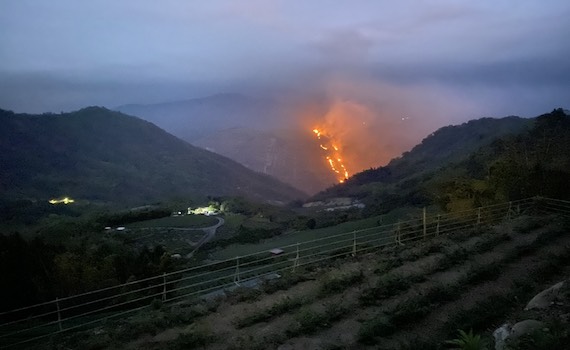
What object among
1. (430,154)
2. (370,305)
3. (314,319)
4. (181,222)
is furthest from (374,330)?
(430,154)

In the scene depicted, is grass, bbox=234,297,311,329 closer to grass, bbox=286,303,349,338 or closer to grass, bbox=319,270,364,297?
grass, bbox=286,303,349,338

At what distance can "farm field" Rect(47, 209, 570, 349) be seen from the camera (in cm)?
983

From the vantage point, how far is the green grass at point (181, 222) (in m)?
87.3

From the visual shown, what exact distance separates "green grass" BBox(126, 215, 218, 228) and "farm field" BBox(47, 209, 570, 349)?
74706 millimetres

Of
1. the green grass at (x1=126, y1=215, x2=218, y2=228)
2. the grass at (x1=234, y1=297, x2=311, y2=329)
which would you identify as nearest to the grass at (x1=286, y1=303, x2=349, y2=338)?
the grass at (x1=234, y1=297, x2=311, y2=329)

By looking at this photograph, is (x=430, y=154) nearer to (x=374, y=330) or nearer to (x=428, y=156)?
(x=428, y=156)

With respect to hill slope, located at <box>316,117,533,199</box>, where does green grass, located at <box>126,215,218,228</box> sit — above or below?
below

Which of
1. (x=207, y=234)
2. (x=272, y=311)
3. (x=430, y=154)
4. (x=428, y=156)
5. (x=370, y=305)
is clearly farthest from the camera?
(x=430, y=154)

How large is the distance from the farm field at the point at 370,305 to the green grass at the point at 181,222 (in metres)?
74.7

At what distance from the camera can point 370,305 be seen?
460 inches

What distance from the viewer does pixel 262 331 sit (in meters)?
10.6

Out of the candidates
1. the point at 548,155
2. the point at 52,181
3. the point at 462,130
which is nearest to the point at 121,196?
the point at 52,181

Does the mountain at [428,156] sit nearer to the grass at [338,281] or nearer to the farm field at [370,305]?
the farm field at [370,305]

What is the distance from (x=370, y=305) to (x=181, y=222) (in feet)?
271
